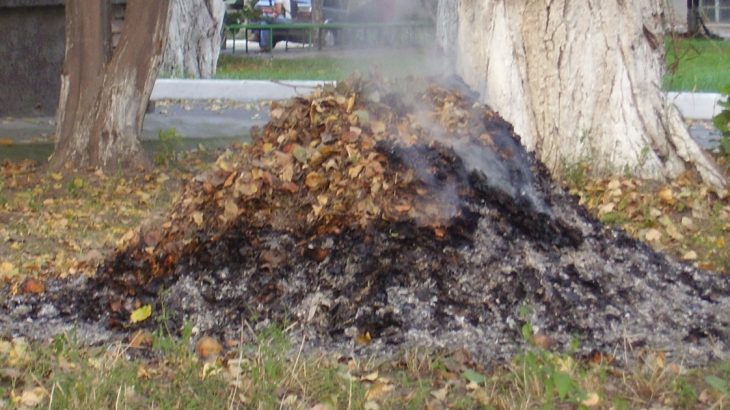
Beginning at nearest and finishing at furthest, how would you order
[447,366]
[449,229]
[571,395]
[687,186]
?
[571,395] < [447,366] < [449,229] < [687,186]

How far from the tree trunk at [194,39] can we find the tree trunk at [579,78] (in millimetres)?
11464

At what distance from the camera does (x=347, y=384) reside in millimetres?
4074

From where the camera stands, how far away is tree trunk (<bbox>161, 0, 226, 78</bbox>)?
18562 millimetres

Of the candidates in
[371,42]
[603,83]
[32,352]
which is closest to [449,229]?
[371,42]

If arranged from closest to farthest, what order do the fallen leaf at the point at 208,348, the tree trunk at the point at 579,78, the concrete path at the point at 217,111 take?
the fallen leaf at the point at 208,348, the tree trunk at the point at 579,78, the concrete path at the point at 217,111

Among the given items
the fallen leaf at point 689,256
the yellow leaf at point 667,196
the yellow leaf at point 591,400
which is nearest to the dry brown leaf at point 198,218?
the yellow leaf at point 591,400

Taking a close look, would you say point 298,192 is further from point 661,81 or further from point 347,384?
point 661,81

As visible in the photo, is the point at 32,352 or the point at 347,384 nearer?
the point at 347,384

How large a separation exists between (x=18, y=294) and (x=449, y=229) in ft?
6.04

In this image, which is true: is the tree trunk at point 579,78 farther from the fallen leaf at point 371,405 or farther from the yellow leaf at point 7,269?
the fallen leaf at point 371,405

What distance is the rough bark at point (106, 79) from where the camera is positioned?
8602 mm

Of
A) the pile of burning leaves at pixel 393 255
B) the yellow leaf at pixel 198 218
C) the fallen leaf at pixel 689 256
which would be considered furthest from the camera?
the fallen leaf at pixel 689 256

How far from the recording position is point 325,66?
1883 centimetres

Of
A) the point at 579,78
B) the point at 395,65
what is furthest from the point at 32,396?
the point at 579,78
